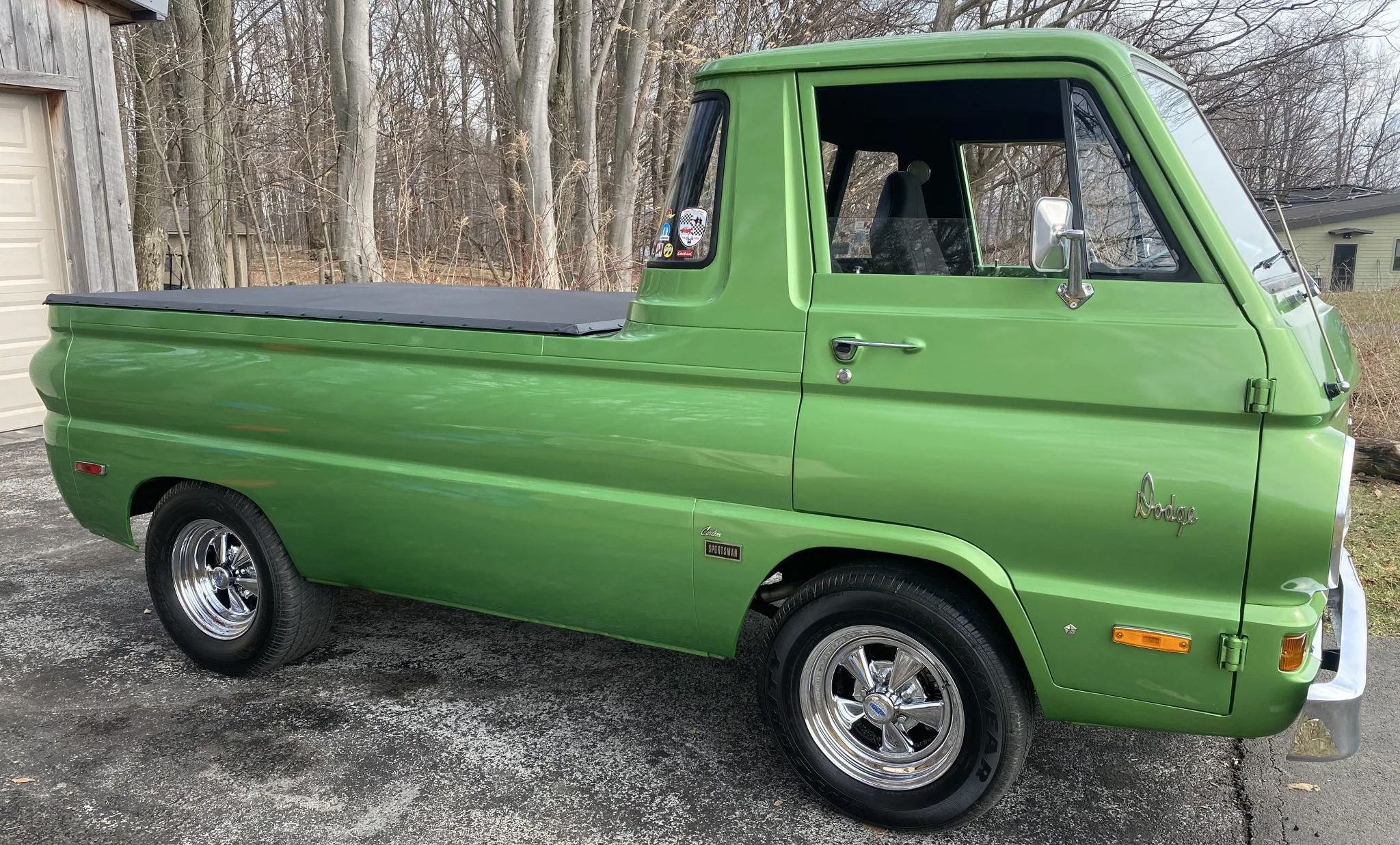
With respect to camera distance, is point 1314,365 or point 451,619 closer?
point 1314,365

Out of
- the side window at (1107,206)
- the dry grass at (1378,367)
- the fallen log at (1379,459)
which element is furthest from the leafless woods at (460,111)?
the side window at (1107,206)

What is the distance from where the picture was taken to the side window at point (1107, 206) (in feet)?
8.84

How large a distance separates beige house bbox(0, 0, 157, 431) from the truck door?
7791 mm

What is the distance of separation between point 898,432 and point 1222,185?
3.85ft

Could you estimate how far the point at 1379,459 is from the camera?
289 inches

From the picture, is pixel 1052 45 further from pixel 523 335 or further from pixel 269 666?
pixel 269 666

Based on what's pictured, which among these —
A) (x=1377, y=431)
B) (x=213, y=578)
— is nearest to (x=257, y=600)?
(x=213, y=578)

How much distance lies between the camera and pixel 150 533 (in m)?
4.32

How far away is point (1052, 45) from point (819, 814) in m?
2.32

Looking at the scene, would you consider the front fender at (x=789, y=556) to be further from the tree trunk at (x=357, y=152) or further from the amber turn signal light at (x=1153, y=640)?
the tree trunk at (x=357, y=152)

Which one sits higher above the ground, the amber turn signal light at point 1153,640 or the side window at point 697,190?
the side window at point 697,190

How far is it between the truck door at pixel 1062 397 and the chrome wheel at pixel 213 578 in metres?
2.52

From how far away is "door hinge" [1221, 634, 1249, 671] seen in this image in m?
2.57

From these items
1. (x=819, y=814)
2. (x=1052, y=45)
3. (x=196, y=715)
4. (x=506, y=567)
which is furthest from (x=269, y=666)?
(x=1052, y=45)
